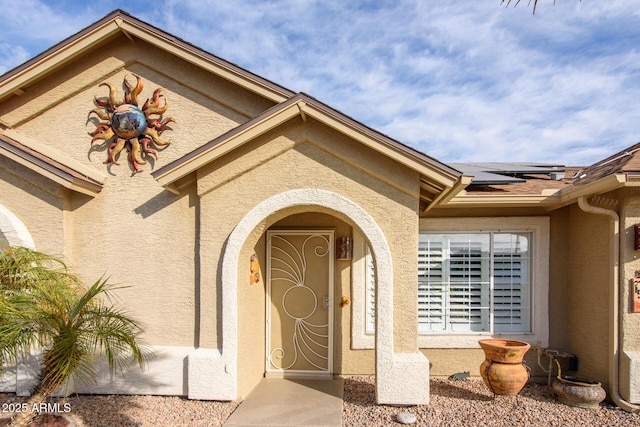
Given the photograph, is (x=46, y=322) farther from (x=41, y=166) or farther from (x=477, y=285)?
(x=477, y=285)

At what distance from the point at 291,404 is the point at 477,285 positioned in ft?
14.5

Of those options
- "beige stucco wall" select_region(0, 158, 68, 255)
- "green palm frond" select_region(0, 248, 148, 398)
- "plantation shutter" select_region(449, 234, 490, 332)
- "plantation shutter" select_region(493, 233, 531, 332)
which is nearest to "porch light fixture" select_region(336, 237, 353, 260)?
"plantation shutter" select_region(449, 234, 490, 332)

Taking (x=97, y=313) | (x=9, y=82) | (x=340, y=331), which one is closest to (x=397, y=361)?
(x=340, y=331)

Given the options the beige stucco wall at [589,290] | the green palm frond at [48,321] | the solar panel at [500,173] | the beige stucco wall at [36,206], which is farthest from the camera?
the solar panel at [500,173]

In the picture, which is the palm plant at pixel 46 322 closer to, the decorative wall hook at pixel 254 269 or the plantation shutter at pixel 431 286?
the decorative wall hook at pixel 254 269

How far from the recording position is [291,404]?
6.85 m

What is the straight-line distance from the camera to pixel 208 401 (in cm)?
684

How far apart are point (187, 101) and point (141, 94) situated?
91 cm

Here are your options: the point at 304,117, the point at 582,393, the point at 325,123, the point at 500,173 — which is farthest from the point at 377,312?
the point at 500,173

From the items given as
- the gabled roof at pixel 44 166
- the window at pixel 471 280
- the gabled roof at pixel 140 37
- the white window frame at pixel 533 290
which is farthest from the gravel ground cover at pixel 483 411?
the gabled roof at pixel 44 166

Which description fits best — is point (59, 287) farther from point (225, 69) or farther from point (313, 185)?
point (225, 69)

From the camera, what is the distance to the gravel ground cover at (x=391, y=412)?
6.17 metres

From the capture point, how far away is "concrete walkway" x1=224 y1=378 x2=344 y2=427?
619 centimetres

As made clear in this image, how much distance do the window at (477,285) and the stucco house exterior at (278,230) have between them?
3 cm
